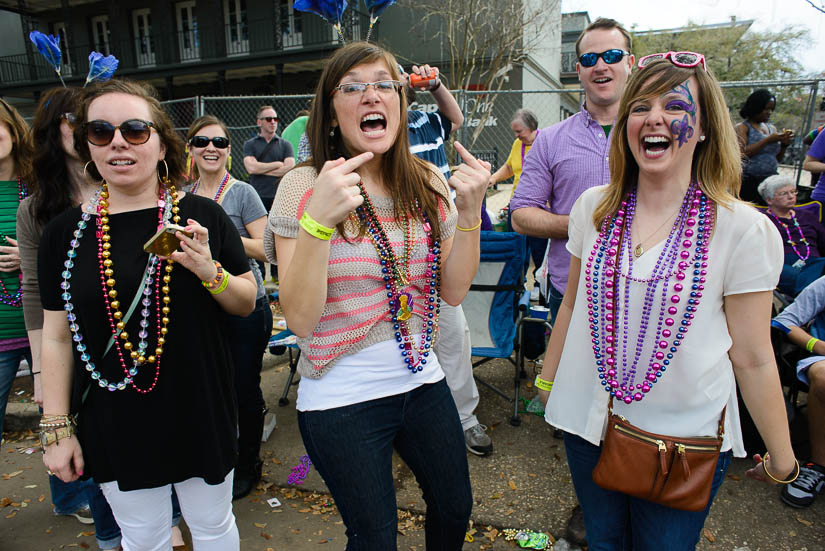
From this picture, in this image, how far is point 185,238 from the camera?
1696 millimetres

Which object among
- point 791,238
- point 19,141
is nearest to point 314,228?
point 19,141

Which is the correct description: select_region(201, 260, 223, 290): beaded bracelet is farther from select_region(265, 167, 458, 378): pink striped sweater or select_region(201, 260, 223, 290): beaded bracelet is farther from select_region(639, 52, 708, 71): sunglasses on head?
select_region(639, 52, 708, 71): sunglasses on head

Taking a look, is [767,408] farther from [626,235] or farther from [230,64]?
[230,64]

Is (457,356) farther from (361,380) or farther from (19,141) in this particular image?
(19,141)

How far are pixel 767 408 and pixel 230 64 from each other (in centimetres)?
2092

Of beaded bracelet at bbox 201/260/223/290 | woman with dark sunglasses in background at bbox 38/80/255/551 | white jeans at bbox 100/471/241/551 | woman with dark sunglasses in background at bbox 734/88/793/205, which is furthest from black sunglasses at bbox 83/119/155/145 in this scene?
woman with dark sunglasses in background at bbox 734/88/793/205

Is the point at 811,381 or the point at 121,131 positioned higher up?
the point at 121,131

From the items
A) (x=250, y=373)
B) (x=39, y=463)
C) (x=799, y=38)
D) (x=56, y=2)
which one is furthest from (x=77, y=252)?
(x=799, y=38)

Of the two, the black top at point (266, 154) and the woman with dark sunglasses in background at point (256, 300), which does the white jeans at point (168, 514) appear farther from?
the black top at point (266, 154)

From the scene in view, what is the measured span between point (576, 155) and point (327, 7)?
1.40 m

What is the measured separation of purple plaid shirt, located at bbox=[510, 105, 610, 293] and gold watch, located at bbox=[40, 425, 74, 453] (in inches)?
89.5

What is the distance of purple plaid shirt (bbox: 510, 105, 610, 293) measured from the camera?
8.97 feet

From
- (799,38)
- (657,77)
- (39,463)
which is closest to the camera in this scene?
(657,77)

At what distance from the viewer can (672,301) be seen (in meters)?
1.56
